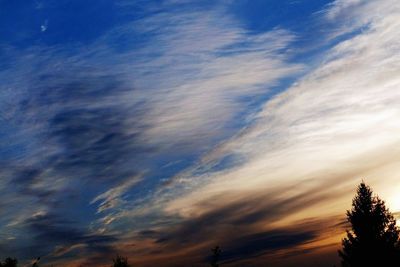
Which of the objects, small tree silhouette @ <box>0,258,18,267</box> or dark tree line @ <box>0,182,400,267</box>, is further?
small tree silhouette @ <box>0,258,18,267</box>

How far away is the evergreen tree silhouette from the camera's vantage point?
1289 inches

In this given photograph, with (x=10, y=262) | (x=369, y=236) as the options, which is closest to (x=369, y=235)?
(x=369, y=236)

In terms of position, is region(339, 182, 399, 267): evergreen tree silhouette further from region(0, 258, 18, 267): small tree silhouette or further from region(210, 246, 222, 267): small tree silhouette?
region(0, 258, 18, 267): small tree silhouette

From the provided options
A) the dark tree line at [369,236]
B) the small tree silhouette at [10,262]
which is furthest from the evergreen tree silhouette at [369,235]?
the small tree silhouette at [10,262]

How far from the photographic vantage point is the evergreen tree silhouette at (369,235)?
3275 cm

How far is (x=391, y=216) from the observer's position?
34.2m

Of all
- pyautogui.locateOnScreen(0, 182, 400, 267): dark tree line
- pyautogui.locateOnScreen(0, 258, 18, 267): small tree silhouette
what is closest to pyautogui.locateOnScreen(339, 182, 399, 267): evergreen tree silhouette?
pyautogui.locateOnScreen(0, 182, 400, 267): dark tree line

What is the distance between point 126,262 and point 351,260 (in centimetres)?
2998

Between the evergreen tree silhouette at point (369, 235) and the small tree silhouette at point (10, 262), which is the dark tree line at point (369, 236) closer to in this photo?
the evergreen tree silhouette at point (369, 235)

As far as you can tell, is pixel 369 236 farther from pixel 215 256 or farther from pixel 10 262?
pixel 10 262

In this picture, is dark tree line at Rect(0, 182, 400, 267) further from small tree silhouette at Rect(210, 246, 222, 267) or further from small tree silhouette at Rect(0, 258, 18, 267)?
small tree silhouette at Rect(0, 258, 18, 267)

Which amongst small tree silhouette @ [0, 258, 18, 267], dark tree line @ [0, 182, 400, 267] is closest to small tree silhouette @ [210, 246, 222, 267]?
dark tree line @ [0, 182, 400, 267]

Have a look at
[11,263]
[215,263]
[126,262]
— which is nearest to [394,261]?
[215,263]

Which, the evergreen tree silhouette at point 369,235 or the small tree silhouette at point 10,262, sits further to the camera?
the small tree silhouette at point 10,262
